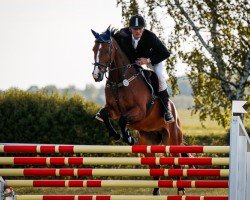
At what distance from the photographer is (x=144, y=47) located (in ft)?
33.5

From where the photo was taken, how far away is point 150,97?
1041 cm

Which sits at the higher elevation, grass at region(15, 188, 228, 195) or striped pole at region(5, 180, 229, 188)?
striped pole at region(5, 180, 229, 188)

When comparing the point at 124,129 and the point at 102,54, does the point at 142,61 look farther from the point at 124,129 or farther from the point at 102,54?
the point at 124,129

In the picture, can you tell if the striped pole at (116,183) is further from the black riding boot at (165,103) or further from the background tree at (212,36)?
the background tree at (212,36)

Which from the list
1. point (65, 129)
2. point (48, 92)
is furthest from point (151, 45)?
point (48, 92)

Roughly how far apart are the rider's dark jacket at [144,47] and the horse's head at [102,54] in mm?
401

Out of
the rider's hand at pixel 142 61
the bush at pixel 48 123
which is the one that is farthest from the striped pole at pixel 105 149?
the bush at pixel 48 123

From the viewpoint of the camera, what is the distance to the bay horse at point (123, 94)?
31.4 feet

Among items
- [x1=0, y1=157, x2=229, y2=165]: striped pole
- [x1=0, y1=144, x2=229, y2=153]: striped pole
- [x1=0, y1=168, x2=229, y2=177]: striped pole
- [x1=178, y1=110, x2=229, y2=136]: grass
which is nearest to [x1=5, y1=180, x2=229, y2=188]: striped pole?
[x1=0, y1=168, x2=229, y2=177]: striped pole

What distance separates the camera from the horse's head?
926 cm

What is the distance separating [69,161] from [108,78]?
2.53 meters

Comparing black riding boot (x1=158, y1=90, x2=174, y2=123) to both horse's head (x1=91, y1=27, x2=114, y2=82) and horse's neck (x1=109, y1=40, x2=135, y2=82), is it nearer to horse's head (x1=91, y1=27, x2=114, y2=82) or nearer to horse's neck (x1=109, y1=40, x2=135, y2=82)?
→ horse's neck (x1=109, y1=40, x2=135, y2=82)

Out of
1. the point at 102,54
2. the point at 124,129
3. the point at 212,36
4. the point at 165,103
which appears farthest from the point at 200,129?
the point at 102,54

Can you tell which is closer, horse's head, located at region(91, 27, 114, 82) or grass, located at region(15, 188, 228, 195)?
horse's head, located at region(91, 27, 114, 82)
